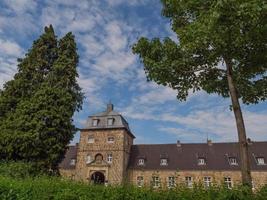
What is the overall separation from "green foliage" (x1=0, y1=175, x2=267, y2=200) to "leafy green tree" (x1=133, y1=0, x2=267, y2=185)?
2.93 m

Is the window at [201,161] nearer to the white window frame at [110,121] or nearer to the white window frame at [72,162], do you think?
the white window frame at [110,121]

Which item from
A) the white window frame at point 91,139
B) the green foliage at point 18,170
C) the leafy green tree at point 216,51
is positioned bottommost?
the green foliage at point 18,170

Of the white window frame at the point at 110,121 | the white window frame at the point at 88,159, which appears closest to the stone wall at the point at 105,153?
the white window frame at the point at 88,159

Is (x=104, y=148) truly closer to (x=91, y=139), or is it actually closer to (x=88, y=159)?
(x=91, y=139)

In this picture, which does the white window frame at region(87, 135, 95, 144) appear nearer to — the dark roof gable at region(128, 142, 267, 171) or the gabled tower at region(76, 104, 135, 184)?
the gabled tower at region(76, 104, 135, 184)

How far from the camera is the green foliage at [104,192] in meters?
6.07

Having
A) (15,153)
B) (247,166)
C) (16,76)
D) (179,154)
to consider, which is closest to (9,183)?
(247,166)

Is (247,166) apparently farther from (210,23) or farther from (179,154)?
(179,154)

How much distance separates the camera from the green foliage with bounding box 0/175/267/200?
19.9 ft

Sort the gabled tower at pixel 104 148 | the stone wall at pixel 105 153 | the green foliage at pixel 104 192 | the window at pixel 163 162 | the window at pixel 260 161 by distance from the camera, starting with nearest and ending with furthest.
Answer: the green foliage at pixel 104 192, the window at pixel 260 161, the stone wall at pixel 105 153, the gabled tower at pixel 104 148, the window at pixel 163 162

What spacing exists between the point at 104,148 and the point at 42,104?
68.7 feet

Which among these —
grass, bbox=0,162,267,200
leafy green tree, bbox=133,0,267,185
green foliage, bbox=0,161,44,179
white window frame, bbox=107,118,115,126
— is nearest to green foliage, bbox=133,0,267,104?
leafy green tree, bbox=133,0,267,185

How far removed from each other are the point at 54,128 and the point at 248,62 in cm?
1398

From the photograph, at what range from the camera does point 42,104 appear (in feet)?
65.7
